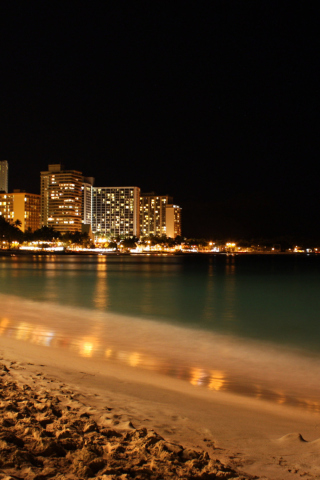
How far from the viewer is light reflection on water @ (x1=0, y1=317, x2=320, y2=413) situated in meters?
7.48

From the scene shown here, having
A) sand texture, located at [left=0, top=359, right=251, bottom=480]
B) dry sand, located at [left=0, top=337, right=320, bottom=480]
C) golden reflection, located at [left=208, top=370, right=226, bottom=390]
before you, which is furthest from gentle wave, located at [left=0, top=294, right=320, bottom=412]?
sand texture, located at [left=0, top=359, right=251, bottom=480]

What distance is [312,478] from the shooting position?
12.8 ft

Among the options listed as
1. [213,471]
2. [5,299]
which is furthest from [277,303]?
[213,471]

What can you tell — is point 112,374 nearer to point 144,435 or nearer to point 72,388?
point 72,388

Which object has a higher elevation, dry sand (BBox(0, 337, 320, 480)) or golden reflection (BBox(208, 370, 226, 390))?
dry sand (BBox(0, 337, 320, 480))

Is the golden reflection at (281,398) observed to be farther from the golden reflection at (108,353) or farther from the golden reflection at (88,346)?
the golden reflection at (88,346)

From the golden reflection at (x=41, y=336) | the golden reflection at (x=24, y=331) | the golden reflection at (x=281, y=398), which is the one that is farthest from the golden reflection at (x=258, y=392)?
the golden reflection at (x=24, y=331)

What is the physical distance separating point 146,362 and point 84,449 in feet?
19.8

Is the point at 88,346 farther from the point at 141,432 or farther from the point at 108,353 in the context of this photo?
the point at 141,432

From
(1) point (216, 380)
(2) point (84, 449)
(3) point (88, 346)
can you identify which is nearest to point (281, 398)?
(1) point (216, 380)

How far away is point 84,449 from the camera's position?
3.95 metres

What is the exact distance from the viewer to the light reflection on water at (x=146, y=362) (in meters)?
7.48

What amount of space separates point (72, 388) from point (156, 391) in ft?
Result: 4.69

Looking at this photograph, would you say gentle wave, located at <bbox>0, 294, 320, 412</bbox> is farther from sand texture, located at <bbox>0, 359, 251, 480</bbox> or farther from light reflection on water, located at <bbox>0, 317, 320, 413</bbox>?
sand texture, located at <bbox>0, 359, 251, 480</bbox>
